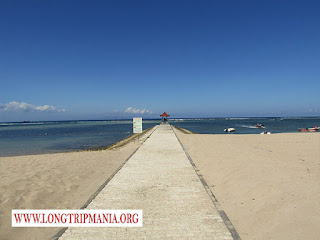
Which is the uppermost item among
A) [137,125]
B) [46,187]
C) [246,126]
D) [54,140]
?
[137,125]

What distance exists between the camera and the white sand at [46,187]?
177 inches

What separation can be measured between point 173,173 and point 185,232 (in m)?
3.99

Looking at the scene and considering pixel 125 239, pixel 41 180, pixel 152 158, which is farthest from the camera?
pixel 152 158

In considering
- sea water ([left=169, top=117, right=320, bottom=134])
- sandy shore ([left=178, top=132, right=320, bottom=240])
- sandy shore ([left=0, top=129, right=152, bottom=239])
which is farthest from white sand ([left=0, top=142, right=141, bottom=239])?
sea water ([left=169, top=117, right=320, bottom=134])

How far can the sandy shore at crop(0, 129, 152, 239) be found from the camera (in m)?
4.49

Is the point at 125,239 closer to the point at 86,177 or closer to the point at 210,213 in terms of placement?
the point at 210,213

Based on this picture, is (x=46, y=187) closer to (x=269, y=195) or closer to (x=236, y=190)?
(x=236, y=190)

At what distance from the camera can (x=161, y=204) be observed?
5176mm

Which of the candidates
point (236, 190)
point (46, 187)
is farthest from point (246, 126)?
point (46, 187)

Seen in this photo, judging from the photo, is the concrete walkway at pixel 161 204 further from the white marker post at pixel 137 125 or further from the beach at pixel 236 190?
the white marker post at pixel 137 125

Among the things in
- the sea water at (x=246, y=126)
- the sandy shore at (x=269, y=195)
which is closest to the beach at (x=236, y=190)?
the sandy shore at (x=269, y=195)

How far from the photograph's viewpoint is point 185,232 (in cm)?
393

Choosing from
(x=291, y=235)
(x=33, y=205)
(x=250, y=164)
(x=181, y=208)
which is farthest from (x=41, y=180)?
(x=250, y=164)

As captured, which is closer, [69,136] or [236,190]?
[236,190]
